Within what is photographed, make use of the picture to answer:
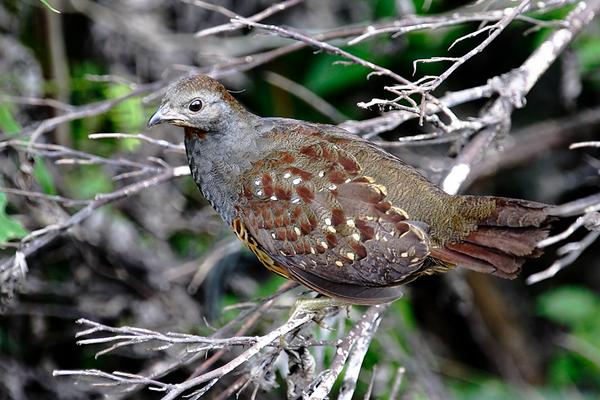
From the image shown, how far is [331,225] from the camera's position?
3.54m

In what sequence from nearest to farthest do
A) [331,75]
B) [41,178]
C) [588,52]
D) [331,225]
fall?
[331,225]
[41,178]
[588,52]
[331,75]

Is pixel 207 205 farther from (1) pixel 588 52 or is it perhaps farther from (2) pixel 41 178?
(1) pixel 588 52

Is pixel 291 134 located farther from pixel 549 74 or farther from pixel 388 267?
pixel 549 74

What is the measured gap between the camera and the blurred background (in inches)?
202

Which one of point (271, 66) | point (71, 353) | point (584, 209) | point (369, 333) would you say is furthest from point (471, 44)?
point (71, 353)

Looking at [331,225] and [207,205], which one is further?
[207,205]

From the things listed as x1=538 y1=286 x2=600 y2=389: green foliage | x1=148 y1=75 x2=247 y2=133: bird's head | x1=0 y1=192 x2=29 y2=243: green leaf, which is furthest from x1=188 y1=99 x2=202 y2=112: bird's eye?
x1=538 y1=286 x2=600 y2=389: green foliage

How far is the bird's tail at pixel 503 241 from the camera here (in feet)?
10.9

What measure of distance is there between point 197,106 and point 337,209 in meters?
0.78

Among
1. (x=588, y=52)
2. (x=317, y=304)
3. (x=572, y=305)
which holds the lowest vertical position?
(x=572, y=305)

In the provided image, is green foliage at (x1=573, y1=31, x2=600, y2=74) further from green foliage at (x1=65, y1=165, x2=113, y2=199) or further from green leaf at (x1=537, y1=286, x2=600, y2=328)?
green foliage at (x1=65, y1=165, x2=113, y2=199)

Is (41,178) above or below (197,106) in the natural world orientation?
below

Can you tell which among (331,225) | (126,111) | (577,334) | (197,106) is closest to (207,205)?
(126,111)

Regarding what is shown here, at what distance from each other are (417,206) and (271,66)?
3302 mm
